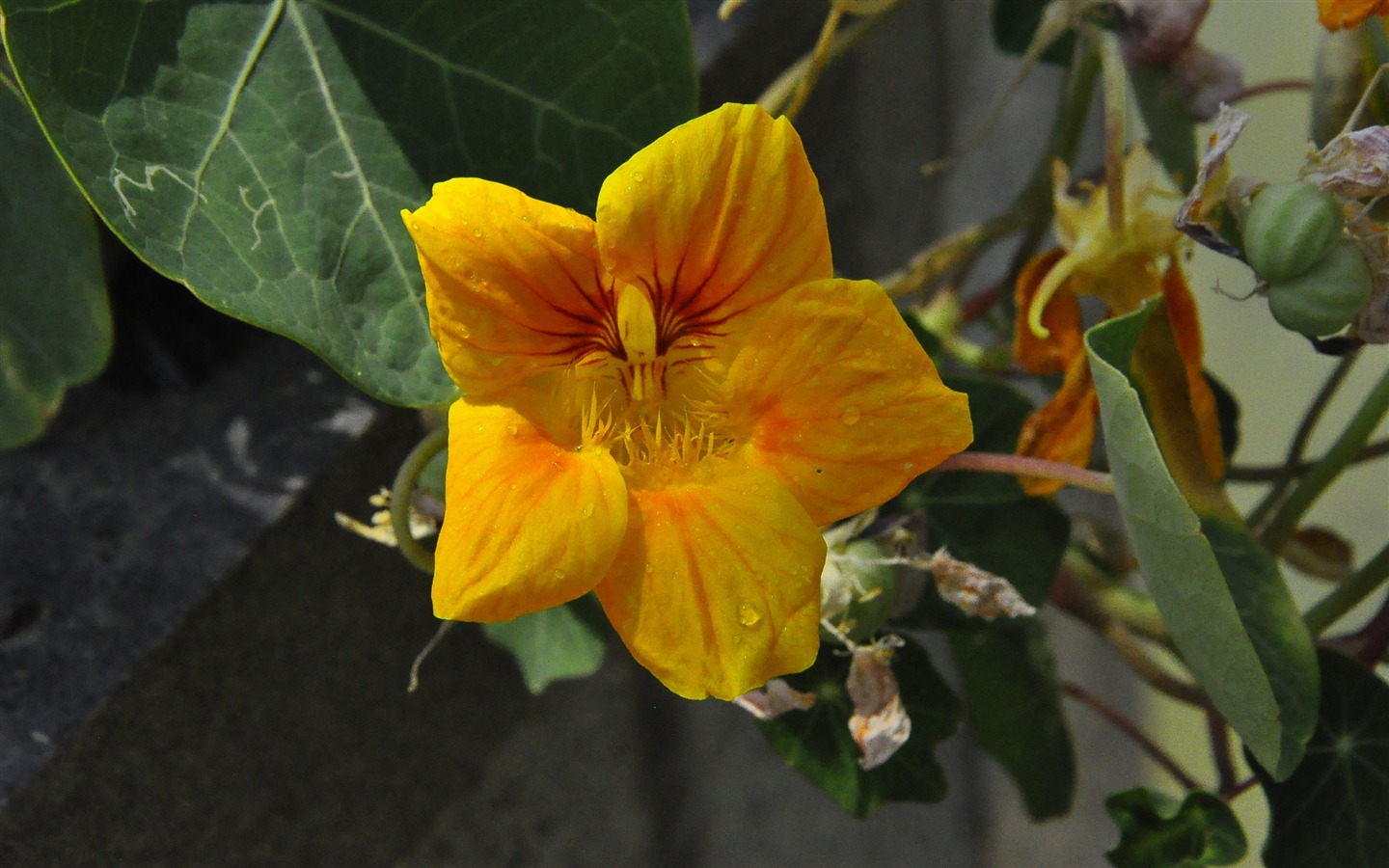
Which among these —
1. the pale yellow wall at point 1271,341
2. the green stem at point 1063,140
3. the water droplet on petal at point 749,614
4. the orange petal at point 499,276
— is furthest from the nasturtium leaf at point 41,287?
the pale yellow wall at point 1271,341

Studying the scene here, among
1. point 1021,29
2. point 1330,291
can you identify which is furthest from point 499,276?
point 1021,29

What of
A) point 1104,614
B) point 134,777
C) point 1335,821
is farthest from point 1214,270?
point 134,777

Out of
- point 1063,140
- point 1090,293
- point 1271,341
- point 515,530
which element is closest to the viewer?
point 515,530

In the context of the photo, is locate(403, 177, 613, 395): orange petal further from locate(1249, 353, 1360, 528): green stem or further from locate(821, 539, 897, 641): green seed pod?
locate(1249, 353, 1360, 528): green stem

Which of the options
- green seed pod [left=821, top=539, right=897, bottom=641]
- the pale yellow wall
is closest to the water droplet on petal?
green seed pod [left=821, top=539, right=897, bottom=641]

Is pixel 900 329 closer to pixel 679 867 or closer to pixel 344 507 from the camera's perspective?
pixel 344 507

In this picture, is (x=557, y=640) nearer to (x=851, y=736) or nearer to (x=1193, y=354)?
(x=851, y=736)

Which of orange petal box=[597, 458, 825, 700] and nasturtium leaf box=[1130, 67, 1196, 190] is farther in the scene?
nasturtium leaf box=[1130, 67, 1196, 190]
